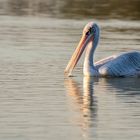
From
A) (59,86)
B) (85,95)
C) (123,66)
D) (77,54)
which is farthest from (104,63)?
(85,95)

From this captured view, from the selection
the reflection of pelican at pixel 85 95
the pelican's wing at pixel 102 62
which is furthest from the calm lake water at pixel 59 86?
the pelican's wing at pixel 102 62

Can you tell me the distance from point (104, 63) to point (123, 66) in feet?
1.16

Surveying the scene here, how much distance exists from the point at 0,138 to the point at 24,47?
9.08 m

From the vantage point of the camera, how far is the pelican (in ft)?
53.6

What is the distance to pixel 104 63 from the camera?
1652 centimetres

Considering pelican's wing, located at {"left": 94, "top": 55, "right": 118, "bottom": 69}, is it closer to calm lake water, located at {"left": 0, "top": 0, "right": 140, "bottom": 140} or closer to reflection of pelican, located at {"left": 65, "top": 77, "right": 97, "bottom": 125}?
calm lake water, located at {"left": 0, "top": 0, "right": 140, "bottom": 140}

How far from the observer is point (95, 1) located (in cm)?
3216

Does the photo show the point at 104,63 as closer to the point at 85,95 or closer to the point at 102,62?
the point at 102,62

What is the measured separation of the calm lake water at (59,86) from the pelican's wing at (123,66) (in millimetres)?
250

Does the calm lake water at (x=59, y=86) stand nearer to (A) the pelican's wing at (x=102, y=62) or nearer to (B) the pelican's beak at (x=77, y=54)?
(B) the pelican's beak at (x=77, y=54)

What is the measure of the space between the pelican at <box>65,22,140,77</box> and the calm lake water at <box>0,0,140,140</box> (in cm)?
22

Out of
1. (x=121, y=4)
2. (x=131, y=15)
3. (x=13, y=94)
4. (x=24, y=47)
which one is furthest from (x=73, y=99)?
(x=121, y=4)

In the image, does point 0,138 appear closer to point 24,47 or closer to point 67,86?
point 67,86

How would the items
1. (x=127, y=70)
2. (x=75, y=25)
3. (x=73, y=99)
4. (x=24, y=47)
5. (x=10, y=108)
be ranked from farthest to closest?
(x=75, y=25) → (x=24, y=47) → (x=127, y=70) → (x=73, y=99) → (x=10, y=108)
